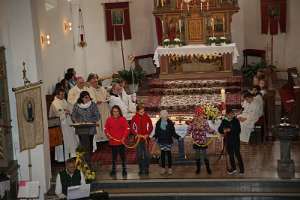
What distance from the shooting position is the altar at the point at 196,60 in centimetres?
2347

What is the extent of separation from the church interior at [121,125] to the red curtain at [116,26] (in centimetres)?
70

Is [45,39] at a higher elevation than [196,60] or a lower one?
higher

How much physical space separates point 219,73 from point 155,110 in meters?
4.27

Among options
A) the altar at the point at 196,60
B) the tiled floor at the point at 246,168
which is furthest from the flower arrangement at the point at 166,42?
the tiled floor at the point at 246,168

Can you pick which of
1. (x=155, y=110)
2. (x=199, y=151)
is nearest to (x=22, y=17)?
(x=199, y=151)

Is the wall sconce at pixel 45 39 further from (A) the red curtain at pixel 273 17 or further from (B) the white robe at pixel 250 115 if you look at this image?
(A) the red curtain at pixel 273 17

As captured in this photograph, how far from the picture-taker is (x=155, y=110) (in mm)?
20406

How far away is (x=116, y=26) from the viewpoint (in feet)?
80.1

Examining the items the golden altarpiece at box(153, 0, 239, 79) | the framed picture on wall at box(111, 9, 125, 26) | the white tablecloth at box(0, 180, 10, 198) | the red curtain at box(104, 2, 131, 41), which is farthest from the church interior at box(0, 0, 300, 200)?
the framed picture on wall at box(111, 9, 125, 26)

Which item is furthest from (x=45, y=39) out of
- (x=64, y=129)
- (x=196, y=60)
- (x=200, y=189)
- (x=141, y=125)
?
(x=196, y=60)

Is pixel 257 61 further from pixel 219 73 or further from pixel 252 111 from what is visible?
pixel 252 111

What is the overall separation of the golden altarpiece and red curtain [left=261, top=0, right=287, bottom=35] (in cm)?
107

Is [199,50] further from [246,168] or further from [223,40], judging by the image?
[246,168]

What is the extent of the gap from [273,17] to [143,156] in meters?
11.7
